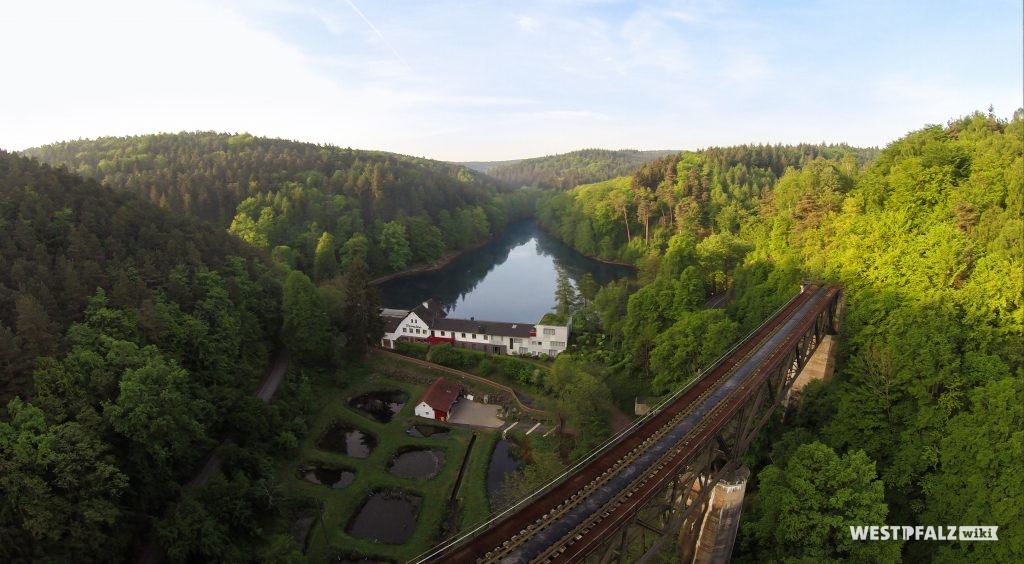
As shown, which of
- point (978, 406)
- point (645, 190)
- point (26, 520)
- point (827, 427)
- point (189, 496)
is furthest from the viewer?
point (645, 190)

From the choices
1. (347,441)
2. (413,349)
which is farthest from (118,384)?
(413,349)

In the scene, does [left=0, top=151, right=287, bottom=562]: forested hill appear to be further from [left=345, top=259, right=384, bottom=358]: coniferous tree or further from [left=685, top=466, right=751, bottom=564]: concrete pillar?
[left=685, top=466, right=751, bottom=564]: concrete pillar

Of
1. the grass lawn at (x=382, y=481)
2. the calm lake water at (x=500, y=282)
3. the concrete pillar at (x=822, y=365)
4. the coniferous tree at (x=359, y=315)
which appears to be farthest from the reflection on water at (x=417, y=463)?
the calm lake water at (x=500, y=282)

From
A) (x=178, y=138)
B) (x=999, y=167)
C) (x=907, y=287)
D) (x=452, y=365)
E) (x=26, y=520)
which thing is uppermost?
(x=178, y=138)

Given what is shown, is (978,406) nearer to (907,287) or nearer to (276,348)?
(907,287)

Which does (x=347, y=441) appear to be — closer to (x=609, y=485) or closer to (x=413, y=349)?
(x=413, y=349)

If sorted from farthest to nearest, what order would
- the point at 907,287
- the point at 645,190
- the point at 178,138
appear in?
the point at 178,138 → the point at 645,190 → the point at 907,287

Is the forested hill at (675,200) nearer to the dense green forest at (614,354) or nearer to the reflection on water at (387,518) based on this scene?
the dense green forest at (614,354)

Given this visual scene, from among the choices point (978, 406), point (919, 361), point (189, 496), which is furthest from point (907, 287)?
point (189, 496)
